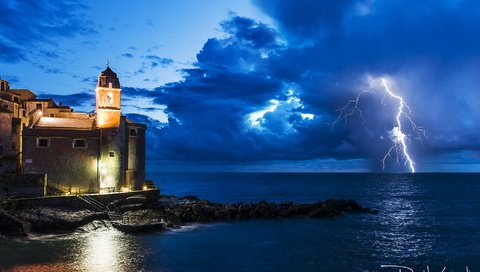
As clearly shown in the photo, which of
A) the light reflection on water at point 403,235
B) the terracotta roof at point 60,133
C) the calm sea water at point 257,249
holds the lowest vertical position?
the light reflection on water at point 403,235

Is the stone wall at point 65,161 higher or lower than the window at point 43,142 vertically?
lower

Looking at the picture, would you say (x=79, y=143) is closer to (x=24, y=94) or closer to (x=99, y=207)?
(x=99, y=207)

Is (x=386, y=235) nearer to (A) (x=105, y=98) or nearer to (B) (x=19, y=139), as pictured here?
(A) (x=105, y=98)

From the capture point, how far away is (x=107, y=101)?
51.1m

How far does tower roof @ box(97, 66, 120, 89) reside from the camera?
5133cm

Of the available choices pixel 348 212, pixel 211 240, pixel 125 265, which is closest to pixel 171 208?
pixel 211 240

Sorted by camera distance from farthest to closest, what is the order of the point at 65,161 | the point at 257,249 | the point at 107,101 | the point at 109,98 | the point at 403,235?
the point at 109,98 < the point at 107,101 < the point at 65,161 < the point at 403,235 < the point at 257,249

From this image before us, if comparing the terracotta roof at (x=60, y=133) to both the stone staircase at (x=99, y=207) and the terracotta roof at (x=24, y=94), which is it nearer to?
the stone staircase at (x=99, y=207)

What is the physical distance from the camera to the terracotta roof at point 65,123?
4962 centimetres

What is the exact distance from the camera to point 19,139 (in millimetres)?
54188

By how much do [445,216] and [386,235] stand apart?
21.8 metres

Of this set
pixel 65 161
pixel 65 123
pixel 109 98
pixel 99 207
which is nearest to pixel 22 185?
pixel 65 161

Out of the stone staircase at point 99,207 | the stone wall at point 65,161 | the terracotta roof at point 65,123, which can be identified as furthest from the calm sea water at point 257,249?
the terracotta roof at point 65,123

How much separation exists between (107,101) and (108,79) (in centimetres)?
297
